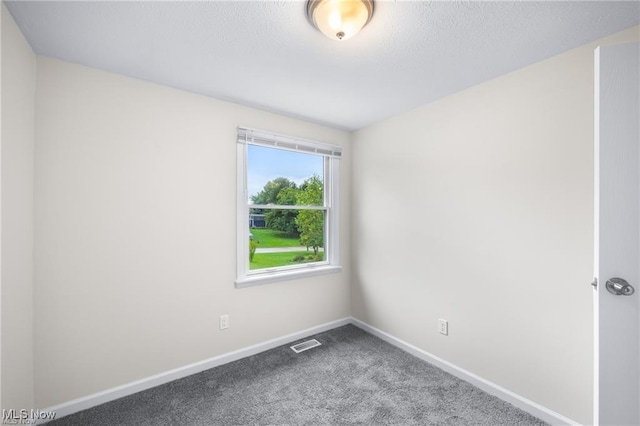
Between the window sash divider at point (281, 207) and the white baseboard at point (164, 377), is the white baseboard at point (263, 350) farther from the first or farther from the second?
the window sash divider at point (281, 207)

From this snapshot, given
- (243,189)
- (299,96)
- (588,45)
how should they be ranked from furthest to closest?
(243,189)
(299,96)
(588,45)

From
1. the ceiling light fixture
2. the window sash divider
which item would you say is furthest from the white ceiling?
the window sash divider

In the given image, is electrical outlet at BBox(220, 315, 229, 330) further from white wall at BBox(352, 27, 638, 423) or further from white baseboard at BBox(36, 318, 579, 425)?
white wall at BBox(352, 27, 638, 423)

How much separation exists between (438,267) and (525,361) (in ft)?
2.70

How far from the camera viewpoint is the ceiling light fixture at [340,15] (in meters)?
1.29

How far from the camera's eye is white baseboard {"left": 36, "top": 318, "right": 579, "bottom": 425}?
1.76 metres

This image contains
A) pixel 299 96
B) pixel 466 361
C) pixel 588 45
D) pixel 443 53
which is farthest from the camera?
pixel 299 96

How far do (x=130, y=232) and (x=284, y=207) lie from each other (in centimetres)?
134

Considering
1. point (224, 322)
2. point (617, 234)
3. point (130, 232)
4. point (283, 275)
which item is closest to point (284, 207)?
point (283, 275)

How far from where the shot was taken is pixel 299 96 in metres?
2.33

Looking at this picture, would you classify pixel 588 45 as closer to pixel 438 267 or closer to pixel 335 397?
pixel 438 267

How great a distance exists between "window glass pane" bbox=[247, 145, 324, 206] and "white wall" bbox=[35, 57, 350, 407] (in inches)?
9.5

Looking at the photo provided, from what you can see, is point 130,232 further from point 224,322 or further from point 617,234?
point 617,234

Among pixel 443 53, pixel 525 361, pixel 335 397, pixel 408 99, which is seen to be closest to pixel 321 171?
pixel 408 99
